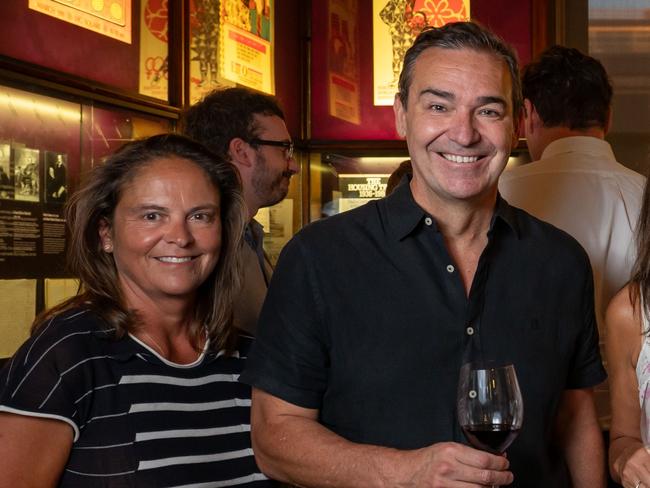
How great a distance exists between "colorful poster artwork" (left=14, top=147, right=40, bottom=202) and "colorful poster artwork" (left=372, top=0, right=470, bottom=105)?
2.83m

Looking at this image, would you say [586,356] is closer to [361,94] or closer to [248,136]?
[248,136]

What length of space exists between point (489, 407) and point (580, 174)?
1.61 meters

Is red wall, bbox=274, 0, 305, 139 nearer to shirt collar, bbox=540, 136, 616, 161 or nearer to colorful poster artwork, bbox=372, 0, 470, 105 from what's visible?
colorful poster artwork, bbox=372, 0, 470, 105

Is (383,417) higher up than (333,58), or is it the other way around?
(333,58)

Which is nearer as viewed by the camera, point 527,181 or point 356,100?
point 527,181

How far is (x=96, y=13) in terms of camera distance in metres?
4.05

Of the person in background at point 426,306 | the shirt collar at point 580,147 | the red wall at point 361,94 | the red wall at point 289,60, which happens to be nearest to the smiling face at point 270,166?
the shirt collar at point 580,147

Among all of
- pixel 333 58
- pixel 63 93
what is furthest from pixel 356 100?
pixel 63 93

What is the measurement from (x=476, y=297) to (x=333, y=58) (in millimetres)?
4143

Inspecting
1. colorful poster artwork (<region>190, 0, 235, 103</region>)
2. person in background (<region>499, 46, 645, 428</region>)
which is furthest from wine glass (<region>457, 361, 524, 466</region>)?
colorful poster artwork (<region>190, 0, 235, 103</region>)

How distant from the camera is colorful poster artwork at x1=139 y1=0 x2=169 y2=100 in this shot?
443 centimetres

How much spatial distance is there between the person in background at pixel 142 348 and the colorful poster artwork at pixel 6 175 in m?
1.21

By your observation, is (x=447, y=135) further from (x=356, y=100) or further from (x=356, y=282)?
(x=356, y=100)

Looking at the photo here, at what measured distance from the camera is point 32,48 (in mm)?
3688
